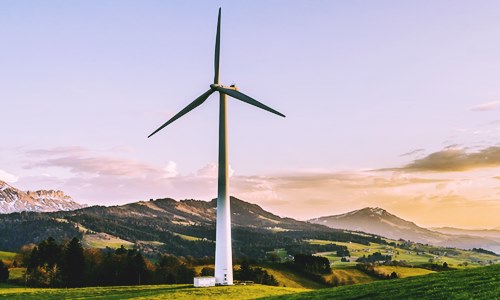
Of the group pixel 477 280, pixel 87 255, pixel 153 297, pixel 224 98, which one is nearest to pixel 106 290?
pixel 153 297

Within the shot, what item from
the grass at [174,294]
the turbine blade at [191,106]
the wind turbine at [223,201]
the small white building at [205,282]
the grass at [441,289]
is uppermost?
the turbine blade at [191,106]

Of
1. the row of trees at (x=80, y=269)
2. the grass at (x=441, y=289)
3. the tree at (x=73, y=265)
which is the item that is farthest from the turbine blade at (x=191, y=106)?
the tree at (x=73, y=265)

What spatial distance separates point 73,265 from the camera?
463 ft

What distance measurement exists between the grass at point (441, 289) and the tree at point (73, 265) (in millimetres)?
94566

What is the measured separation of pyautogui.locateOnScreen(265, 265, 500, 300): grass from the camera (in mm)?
42719

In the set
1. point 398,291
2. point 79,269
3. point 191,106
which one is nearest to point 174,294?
point 191,106

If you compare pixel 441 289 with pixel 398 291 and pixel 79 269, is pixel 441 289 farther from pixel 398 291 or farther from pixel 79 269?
pixel 79 269

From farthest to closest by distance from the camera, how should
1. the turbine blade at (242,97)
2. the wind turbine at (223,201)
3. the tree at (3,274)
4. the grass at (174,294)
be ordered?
the tree at (3,274)
the turbine blade at (242,97)
the wind turbine at (223,201)
the grass at (174,294)

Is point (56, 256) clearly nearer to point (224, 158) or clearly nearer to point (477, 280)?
point (224, 158)

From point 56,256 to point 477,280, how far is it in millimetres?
118141

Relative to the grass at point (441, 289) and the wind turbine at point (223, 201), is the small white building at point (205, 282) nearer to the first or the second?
the wind turbine at point (223, 201)

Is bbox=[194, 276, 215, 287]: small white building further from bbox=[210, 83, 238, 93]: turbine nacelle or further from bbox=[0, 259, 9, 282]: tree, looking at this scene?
bbox=[0, 259, 9, 282]: tree

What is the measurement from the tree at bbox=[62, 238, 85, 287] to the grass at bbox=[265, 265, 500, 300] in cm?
9457

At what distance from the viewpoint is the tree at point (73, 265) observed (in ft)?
457
